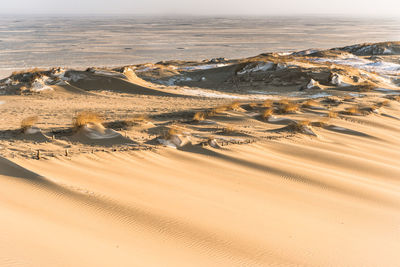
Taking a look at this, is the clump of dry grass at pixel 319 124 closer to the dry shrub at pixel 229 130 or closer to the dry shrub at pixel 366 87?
the dry shrub at pixel 229 130

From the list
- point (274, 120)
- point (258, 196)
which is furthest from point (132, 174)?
point (274, 120)

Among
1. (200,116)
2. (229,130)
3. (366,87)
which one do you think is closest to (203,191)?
(229,130)

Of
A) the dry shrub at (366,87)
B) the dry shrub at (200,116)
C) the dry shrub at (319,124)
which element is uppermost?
the dry shrub at (200,116)

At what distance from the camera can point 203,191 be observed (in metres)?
5.66

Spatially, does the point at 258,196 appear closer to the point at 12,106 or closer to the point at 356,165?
the point at 356,165

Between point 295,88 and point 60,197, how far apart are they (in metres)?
18.1

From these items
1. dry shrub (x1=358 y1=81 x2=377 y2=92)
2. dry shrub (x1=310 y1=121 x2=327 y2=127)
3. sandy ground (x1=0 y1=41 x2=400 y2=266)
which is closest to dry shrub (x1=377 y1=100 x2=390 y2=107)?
sandy ground (x1=0 y1=41 x2=400 y2=266)

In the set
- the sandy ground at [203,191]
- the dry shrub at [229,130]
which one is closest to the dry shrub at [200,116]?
the sandy ground at [203,191]

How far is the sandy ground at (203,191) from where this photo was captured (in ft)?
12.8

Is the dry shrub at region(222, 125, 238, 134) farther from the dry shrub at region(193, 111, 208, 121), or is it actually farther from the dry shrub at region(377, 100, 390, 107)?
the dry shrub at region(377, 100, 390, 107)

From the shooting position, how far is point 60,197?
15.8 feet

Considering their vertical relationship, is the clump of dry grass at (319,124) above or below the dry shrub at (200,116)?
below

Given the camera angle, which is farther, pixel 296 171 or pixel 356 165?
pixel 356 165

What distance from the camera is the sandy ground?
12.8 ft
